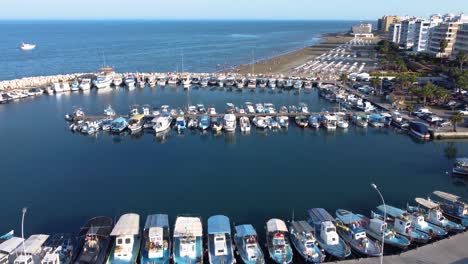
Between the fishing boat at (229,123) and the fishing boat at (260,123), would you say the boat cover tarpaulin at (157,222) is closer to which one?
the fishing boat at (229,123)

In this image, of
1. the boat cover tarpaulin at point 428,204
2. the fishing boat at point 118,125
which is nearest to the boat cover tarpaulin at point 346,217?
the boat cover tarpaulin at point 428,204

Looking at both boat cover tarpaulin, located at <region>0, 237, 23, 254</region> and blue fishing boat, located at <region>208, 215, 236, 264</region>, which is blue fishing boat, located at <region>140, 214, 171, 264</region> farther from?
boat cover tarpaulin, located at <region>0, 237, 23, 254</region>

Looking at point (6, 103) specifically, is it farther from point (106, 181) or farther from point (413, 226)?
point (413, 226)

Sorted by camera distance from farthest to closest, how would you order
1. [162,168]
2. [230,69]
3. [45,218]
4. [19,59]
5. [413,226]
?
[19,59] < [230,69] < [162,168] < [45,218] < [413,226]

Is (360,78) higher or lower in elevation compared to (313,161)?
higher

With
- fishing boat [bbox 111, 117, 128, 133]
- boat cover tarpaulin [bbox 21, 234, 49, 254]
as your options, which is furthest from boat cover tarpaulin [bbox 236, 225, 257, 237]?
fishing boat [bbox 111, 117, 128, 133]

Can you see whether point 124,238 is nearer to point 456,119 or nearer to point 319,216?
point 319,216

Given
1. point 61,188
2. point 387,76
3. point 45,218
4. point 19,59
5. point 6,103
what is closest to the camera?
point 45,218

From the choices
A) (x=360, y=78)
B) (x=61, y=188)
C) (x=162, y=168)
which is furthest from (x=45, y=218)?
(x=360, y=78)
